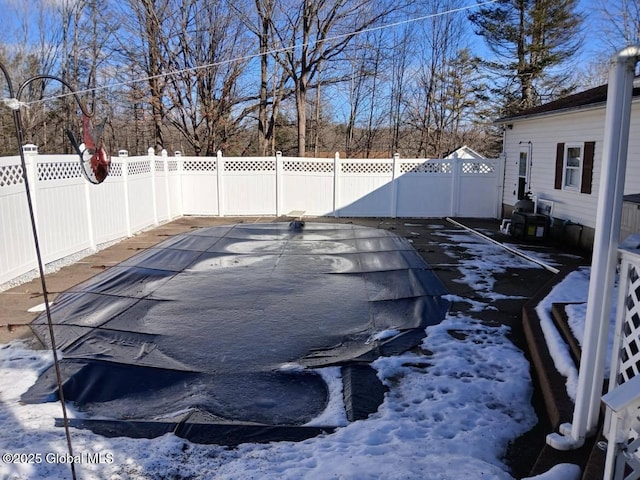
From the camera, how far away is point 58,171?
6977 millimetres

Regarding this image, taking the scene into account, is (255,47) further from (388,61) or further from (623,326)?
(623,326)

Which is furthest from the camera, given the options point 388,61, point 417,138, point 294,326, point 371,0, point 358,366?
point 417,138

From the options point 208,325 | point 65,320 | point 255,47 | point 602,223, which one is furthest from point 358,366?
point 255,47

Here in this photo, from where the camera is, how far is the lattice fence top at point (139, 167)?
965 cm

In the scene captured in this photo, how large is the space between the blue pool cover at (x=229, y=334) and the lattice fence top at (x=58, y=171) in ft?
5.18

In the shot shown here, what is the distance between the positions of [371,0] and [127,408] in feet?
61.2

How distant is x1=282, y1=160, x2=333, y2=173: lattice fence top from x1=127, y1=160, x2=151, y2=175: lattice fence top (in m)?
3.69

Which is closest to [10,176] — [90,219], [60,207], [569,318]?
[60,207]

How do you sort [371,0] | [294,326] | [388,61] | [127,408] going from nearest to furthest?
[127,408], [294,326], [371,0], [388,61]

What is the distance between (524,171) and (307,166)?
5.50 meters

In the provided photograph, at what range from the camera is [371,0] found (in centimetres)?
1820

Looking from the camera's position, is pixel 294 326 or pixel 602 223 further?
pixel 294 326

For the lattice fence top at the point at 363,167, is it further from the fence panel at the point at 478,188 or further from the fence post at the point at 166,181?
the fence post at the point at 166,181

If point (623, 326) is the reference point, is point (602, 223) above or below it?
above
